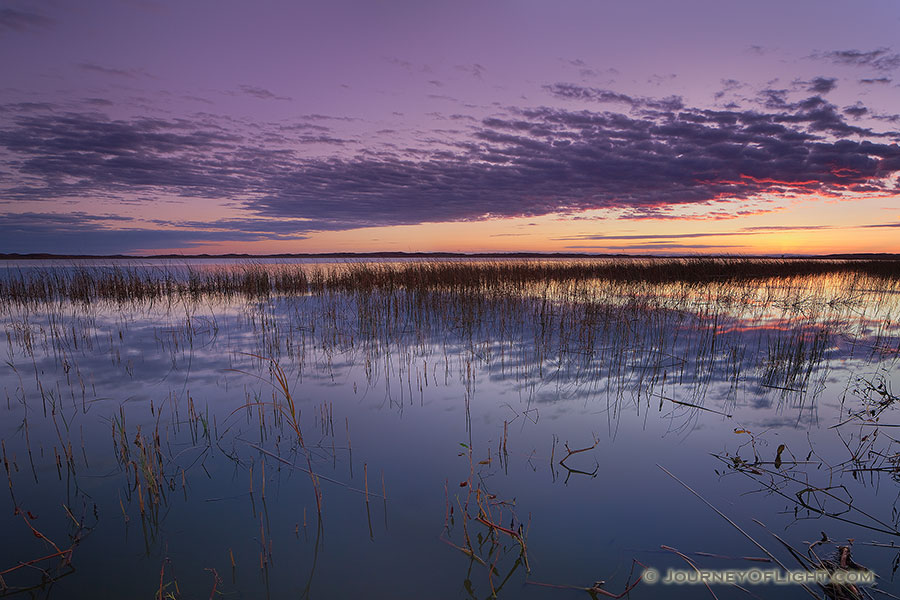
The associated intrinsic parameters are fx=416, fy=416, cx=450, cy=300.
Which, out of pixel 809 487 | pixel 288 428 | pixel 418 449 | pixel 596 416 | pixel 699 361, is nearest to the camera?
pixel 809 487

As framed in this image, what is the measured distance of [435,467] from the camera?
11.0 feet

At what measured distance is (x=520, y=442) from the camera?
12.1ft

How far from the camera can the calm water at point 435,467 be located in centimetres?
226

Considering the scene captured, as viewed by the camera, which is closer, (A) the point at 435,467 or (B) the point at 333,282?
(A) the point at 435,467

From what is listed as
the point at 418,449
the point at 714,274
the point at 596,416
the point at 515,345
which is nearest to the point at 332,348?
the point at 515,345

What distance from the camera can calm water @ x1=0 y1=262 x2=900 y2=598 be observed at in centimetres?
226

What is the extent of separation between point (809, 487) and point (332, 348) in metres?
6.41

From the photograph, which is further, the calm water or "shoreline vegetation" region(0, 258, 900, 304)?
"shoreline vegetation" region(0, 258, 900, 304)

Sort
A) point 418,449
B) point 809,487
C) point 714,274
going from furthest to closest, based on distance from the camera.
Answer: point 714,274
point 418,449
point 809,487

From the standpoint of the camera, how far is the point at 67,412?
14.4 ft

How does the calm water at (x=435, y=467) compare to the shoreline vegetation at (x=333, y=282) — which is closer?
the calm water at (x=435, y=467)

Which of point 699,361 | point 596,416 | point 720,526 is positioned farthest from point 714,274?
point 720,526

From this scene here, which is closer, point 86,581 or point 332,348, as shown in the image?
point 86,581

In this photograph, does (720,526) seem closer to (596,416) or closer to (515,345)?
(596,416)
